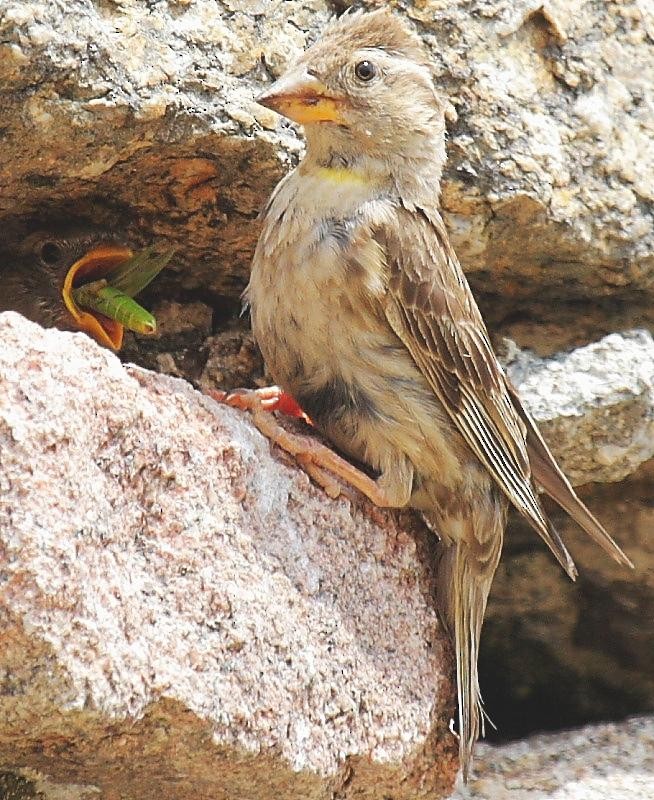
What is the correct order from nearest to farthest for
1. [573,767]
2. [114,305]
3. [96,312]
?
[114,305] → [96,312] → [573,767]

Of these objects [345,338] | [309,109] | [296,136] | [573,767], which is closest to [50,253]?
[296,136]

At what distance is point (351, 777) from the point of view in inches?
119

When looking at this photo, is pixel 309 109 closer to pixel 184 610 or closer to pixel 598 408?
pixel 598 408

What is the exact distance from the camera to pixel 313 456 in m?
3.30

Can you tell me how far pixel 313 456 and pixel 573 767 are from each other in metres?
1.50

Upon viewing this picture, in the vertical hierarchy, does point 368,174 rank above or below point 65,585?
above

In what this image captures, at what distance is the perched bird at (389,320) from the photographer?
3.34 m

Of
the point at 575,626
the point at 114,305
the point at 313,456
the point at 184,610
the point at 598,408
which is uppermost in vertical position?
the point at 114,305

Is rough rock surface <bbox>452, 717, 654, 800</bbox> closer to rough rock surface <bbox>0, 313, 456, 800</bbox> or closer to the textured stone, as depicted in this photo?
the textured stone

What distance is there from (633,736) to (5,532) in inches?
106

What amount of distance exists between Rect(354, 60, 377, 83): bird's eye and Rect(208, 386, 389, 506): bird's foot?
0.91m

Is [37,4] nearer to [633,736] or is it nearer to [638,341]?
[638,341]

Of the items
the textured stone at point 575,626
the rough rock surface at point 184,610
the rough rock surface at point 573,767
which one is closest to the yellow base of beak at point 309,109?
the rough rock surface at point 184,610

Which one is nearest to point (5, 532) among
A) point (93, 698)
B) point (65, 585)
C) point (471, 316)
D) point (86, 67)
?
point (65, 585)
